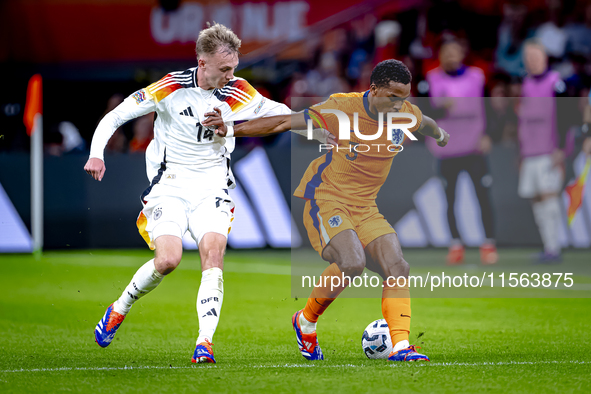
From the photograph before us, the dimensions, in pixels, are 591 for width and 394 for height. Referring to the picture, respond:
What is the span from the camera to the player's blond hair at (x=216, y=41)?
530cm

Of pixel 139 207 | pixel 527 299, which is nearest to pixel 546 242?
pixel 527 299

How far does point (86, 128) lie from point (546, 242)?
7.48 m

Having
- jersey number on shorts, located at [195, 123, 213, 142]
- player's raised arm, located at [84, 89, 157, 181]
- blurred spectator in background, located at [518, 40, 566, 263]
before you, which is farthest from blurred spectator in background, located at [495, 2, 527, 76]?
player's raised arm, located at [84, 89, 157, 181]

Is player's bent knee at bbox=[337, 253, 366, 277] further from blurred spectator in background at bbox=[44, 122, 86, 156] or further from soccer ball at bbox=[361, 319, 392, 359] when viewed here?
blurred spectator in background at bbox=[44, 122, 86, 156]

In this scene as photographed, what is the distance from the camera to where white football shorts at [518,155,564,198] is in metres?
11.0

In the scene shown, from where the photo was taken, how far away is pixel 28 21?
17062 millimetres

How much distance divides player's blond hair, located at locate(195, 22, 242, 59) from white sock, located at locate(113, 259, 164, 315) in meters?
1.36

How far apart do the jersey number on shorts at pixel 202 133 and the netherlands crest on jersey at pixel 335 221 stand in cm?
95

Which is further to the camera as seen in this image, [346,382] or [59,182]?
[59,182]

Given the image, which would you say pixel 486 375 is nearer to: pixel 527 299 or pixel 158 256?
pixel 158 256

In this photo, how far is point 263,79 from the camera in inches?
565

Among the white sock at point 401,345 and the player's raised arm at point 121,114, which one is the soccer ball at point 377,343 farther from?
the player's raised arm at point 121,114

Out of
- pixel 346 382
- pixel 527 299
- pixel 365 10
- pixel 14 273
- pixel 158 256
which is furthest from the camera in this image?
pixel 365 10

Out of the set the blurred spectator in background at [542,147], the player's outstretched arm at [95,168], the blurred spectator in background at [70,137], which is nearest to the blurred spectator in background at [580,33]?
the blurred spectator in background at [542,147]
